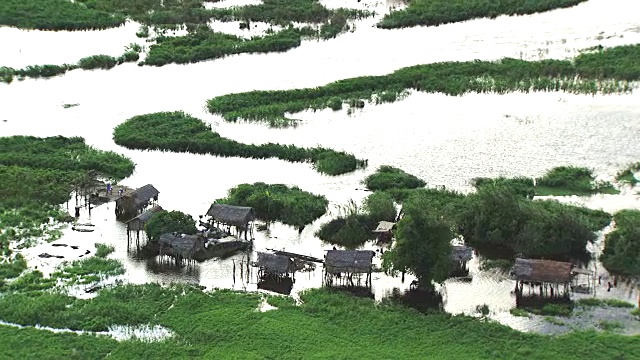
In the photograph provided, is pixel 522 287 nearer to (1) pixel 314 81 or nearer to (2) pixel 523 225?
(2) pixel 523 225

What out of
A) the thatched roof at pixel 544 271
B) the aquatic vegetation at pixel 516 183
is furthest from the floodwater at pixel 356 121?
the thatched roof at pixel 544 271

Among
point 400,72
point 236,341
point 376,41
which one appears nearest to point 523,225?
point 236,341

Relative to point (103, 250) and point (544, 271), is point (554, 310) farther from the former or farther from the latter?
point (103, 250)

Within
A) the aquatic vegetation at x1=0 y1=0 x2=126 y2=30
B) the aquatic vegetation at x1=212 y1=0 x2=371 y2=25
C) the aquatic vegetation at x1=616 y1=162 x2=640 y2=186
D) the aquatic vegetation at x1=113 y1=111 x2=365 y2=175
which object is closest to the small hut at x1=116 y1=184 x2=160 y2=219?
the aquatic vegetation at x1=113 y1=111 x2=365 y2=175


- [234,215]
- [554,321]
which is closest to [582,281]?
[554,321]

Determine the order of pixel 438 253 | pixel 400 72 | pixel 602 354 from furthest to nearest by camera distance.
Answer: pixel 400 72
pixel 438 253
pixel 602 354

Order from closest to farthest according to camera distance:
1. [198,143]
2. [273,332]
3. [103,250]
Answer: [273,332], [103,250], [198,143]
